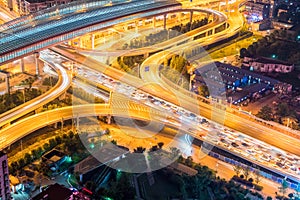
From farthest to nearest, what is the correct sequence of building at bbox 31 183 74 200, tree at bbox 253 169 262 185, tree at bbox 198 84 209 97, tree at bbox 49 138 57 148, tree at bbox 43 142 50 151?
tree at bbox 198 84 209 97 → tree at bbox 49 138 57 148 → tree at bbox 43 142 50 151 → tree at bbox 253 169 262 185 → building at bbox 31 183 74 200

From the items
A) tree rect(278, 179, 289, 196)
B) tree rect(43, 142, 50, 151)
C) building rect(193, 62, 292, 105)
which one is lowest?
tree rect(278, 179, 289, 196)

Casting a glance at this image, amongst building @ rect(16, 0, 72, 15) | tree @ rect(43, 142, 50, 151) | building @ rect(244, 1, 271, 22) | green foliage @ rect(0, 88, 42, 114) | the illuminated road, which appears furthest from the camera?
building @ rect(244, 1, 271, 22)

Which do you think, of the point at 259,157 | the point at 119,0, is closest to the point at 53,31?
the point at 119,0

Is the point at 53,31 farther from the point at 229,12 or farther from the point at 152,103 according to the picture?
the point at 229,12

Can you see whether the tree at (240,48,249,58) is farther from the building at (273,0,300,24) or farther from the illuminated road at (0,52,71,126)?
the illuminated road at (0,52,71,126)

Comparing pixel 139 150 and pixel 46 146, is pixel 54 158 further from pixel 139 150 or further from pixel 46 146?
pixel 139 150

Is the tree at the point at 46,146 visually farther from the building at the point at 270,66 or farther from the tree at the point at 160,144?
the building at the point at 270,66

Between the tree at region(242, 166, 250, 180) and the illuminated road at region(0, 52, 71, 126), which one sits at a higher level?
the illuminated road at region(0, 52, 71, 126)

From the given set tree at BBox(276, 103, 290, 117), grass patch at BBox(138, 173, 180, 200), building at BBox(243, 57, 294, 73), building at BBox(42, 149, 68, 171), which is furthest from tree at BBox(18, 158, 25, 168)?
building at BBox(243, 57, 294, 73)
